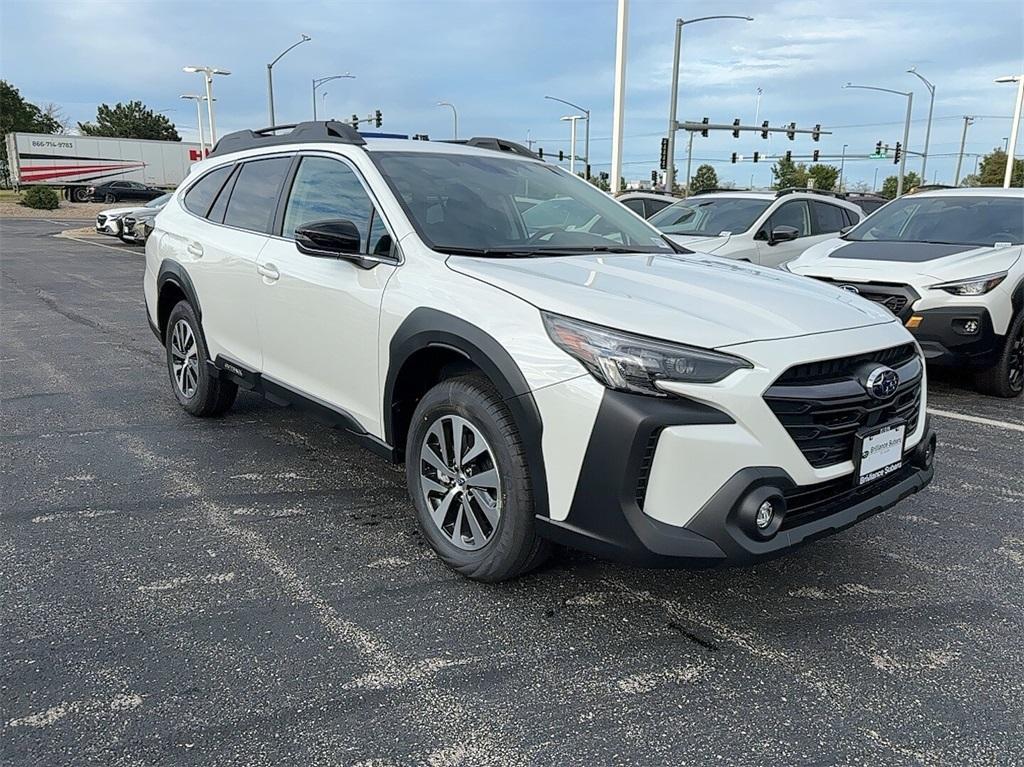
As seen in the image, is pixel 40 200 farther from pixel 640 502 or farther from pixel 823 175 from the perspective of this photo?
pixel 823 175

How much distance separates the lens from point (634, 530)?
261 centimetres

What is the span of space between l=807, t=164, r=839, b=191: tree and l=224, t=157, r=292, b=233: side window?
81.7m

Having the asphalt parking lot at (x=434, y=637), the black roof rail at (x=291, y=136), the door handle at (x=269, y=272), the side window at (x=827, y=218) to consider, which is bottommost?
the asphalt parking lot at (x=434, y=637)

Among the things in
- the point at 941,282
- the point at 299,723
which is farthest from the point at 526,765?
the point at 941,282

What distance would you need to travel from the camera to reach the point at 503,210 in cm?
396

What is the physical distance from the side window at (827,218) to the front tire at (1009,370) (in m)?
4.60

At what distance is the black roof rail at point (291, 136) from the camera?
426cm

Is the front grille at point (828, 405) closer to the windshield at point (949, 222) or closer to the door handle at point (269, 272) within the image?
the door handle at point (269, 272)

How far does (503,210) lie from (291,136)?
153 cm

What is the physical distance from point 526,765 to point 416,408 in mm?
1581

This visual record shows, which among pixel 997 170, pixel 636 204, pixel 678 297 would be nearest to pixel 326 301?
pixel 678 297

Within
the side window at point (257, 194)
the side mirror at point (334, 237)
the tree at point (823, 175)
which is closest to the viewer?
the side mirror at point (334, 237)

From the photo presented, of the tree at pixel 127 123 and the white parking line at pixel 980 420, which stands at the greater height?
the tree at pixel 127 123

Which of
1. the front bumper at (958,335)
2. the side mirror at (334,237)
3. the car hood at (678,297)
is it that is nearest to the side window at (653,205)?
the front bumper at (958,335)
